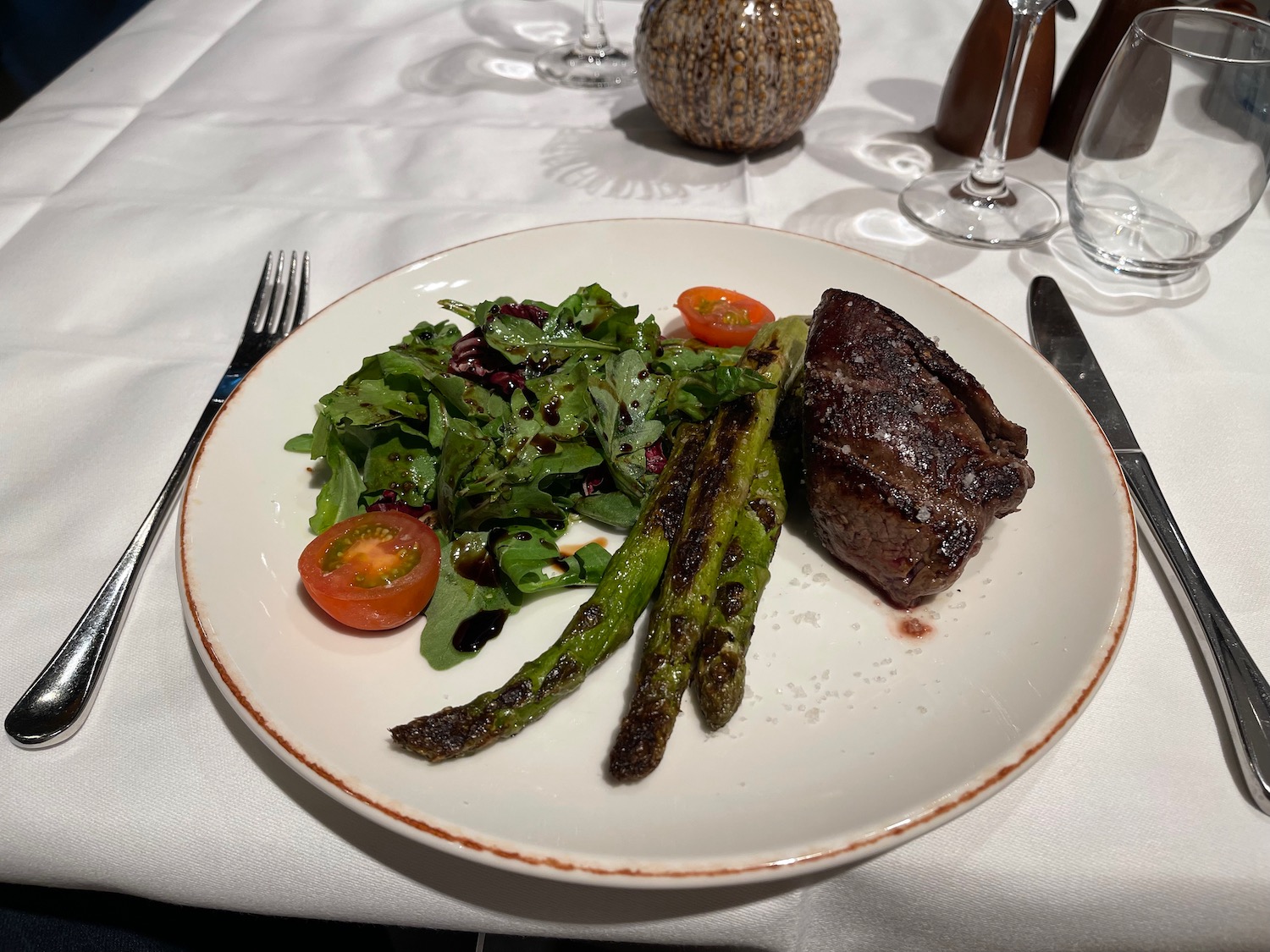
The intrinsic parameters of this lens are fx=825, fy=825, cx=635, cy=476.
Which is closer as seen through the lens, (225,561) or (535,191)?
(225,561)

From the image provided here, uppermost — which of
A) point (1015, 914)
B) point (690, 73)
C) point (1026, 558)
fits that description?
point (690, 73)

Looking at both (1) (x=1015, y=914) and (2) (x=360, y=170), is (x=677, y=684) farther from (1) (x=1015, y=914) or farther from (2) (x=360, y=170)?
(2) (x=360, y=170)

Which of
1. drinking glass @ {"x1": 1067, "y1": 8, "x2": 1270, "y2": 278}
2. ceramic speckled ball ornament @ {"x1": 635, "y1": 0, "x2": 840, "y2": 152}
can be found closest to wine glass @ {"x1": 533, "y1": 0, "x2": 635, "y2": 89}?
ceramic speckled ball ornament @ {"x1": 635, "y1": 0, "x2": 840, "y2": 152}

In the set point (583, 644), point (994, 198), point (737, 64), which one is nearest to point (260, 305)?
point (583, 644)

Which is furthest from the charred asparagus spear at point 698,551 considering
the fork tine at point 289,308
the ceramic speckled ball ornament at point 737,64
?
the fork tine at point 289,308

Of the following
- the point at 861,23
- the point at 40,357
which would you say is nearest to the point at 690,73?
the point at 861,23

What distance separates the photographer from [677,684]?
2.06 m

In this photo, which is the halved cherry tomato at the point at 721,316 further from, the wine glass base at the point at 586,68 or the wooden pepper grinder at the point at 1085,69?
the wine glass base at the point at 586,68

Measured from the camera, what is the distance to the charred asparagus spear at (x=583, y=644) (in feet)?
6.25

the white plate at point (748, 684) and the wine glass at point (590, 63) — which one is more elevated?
the wine glass at point (590, 63)

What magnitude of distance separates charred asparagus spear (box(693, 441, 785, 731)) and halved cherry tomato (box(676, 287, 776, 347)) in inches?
24.7

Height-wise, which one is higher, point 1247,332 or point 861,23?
point 861,23

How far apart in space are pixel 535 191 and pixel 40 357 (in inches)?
94.0

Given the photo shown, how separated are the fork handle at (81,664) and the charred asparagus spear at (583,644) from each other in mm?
880
